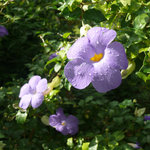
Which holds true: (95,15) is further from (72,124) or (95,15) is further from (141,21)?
(72,124)

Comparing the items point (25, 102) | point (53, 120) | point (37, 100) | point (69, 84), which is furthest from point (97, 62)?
point (53, 120)

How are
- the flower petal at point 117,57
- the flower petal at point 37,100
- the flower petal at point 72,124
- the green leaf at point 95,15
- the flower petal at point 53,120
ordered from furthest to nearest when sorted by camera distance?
the flower petal at point 72,124 < the flower petal at point 53,120 < the flower petal at point 37,100 < the green leaf at point 95,15 < the flower petal at point 117,57

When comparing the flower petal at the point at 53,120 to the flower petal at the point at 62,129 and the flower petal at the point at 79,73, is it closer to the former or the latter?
the flower petal at the point at 62,129

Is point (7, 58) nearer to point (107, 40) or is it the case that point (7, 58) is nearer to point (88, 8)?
point (88, 8)

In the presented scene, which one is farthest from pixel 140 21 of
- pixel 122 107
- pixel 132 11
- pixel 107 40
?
pixel 122 107

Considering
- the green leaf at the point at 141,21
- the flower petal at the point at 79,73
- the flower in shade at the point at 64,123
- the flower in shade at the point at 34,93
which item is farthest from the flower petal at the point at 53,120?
Result: the green leaf at the point at 141,21

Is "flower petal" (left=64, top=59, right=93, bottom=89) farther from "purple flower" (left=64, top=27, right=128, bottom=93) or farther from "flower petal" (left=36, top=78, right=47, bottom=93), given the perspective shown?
"flower petal" (left=36, top=78, right=47, bottom=93)

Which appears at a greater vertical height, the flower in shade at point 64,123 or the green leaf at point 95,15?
the green leaf at point 95,15
